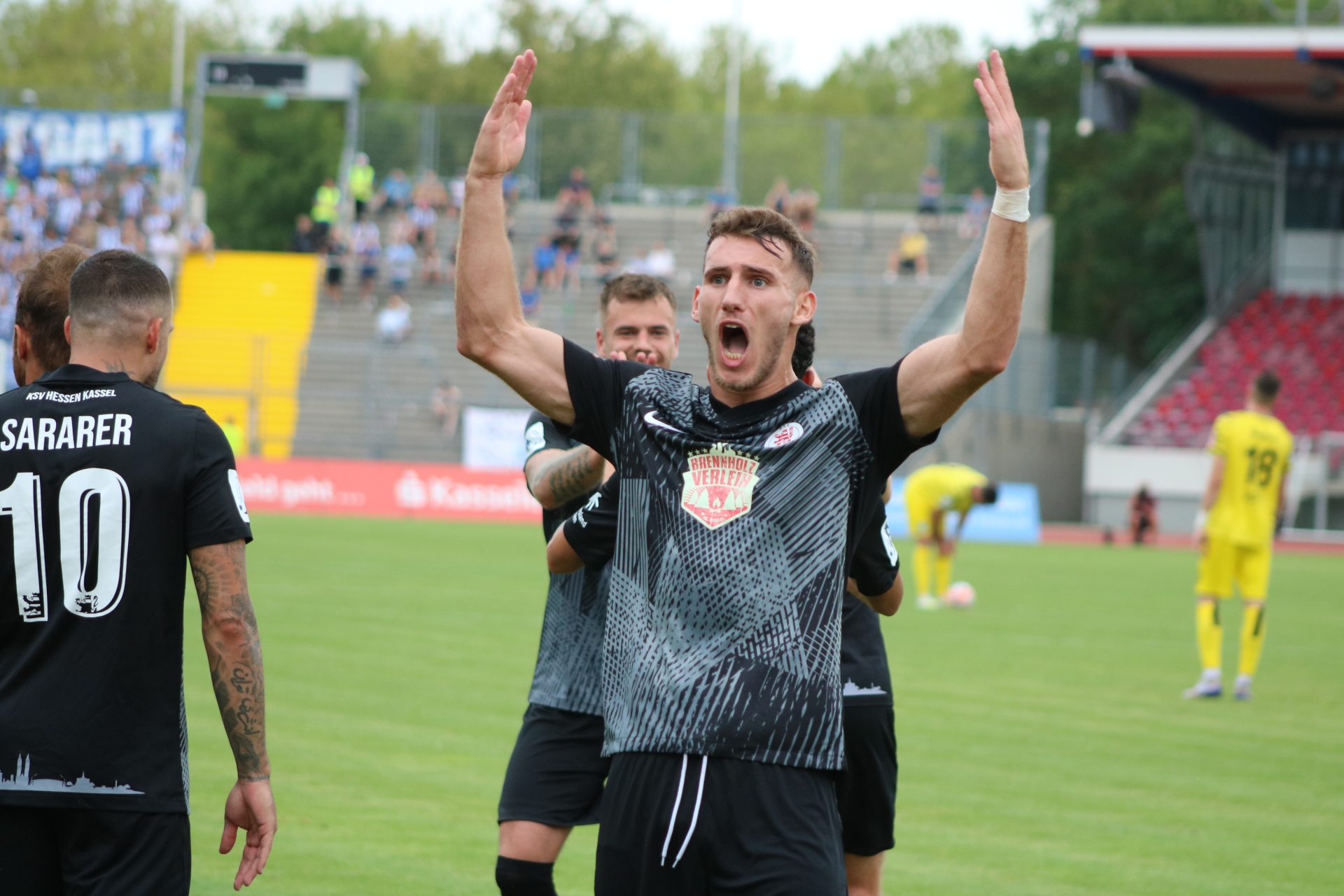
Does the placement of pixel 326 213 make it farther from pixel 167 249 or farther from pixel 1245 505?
pixel 1245 505

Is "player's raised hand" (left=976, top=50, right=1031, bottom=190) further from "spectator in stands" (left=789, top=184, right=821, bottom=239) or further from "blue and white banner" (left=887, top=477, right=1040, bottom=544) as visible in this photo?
"spectator in stands" (left=789, top=184, right=821, bottom=239)

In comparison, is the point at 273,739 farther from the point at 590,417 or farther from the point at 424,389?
the point at 424,389

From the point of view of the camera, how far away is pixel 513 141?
12.9 feet

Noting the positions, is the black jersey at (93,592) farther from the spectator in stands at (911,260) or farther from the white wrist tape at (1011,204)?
the spectator in stands at (911,260)

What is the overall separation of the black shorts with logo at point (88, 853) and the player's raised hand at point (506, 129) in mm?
1645

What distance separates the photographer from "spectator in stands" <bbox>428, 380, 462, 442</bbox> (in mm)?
35406

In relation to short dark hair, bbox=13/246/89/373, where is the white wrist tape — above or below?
above

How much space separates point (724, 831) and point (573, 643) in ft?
6.13

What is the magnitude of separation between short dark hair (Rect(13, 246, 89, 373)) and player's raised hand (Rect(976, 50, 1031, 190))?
2.28 meters

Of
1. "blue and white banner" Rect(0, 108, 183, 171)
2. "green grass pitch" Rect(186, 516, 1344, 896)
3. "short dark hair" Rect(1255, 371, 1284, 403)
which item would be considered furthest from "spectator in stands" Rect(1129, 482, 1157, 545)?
"blue and white banner" Rect(0, 108, 183, 171)

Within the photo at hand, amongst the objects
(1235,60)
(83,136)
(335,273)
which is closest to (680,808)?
(1235,60)

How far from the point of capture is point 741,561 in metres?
3.55

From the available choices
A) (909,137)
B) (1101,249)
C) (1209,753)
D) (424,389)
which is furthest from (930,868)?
(1101,249)

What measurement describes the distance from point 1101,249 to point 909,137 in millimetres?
21960
